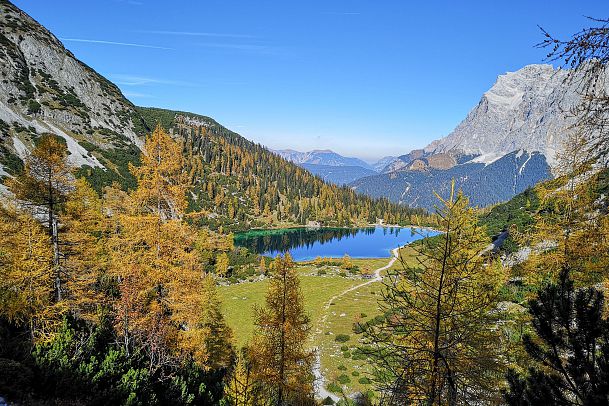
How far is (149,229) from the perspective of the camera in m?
14.4

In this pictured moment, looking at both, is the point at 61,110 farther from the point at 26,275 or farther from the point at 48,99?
the point at 26,275

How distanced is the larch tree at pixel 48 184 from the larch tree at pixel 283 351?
418 inches

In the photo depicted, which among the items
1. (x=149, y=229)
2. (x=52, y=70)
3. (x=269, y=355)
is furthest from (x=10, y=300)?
(x=52, y=70)

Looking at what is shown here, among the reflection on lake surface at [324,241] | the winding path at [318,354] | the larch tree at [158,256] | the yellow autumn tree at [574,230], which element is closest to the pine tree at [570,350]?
the winding path at [318,354]

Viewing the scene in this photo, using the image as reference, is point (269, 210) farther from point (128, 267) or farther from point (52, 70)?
point (128, 267)

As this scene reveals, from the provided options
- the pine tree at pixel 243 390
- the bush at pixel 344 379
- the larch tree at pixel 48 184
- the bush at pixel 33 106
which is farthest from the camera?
the bush at pixel 33 106

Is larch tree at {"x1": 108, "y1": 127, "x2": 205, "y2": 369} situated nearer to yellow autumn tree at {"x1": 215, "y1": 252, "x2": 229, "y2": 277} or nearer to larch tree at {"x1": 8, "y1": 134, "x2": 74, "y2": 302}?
larch tree at {"x1": 8, "y1": 134, "x2": 74, "y2": 302}

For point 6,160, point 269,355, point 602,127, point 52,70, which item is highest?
point 52,70

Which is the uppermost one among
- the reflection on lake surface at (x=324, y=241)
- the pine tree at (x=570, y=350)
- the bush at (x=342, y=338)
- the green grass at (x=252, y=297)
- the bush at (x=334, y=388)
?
the pine tree at (x=570, y=350)

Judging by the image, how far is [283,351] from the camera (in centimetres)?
1633

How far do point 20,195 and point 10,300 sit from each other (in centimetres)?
490

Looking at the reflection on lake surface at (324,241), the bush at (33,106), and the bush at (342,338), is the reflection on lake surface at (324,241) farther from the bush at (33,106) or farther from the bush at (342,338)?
the bush at (33,106)

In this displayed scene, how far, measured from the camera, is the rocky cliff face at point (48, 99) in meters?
80.8

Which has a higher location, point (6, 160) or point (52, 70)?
point (52, 70)
